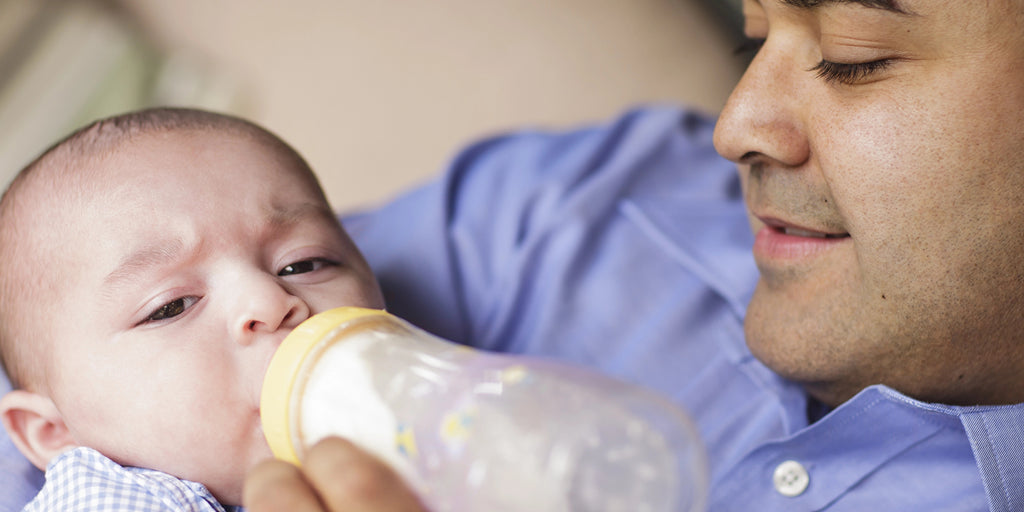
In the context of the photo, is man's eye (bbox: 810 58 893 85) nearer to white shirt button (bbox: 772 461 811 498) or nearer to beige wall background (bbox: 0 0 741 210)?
white shirt button (bbox: 772 461 811 498)

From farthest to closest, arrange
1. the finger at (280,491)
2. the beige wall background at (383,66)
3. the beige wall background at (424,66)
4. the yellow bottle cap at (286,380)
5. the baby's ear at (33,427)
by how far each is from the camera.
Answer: the beige wall background at (424,66) → the beige wall background at (383,66) → the baby's ear at (33,427) → the yellow bottle cap at (286,380) → the finger at (280,491)

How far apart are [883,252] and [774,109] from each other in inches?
9.7

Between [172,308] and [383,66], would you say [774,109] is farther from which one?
[383,66]

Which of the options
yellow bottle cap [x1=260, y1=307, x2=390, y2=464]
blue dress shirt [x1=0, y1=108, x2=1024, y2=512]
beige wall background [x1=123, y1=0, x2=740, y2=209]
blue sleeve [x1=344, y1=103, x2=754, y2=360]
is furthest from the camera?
beige wall background [x1=123, y1=0, x2=740, y2=209]

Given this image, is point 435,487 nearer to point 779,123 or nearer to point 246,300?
point 246,300

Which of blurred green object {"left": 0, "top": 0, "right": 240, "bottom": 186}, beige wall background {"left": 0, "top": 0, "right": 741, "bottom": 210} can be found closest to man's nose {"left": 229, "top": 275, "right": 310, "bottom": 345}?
blurred green object {"left": 0, "top": 0, "right": 240, "bottom": 186}

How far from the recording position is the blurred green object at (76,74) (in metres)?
2.12

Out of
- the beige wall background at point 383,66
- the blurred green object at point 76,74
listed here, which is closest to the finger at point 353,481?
the blurred green object at point 76,74

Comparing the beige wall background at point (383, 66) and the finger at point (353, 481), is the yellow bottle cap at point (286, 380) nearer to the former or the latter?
the finger at point (353, 481)

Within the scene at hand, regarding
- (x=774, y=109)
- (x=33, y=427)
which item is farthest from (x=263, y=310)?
(x=774, y=109)

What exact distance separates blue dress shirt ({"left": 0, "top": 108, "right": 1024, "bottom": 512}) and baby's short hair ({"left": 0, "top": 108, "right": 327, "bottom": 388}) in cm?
23

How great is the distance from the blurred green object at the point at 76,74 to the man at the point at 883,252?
1.71m

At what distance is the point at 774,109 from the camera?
1.18 m

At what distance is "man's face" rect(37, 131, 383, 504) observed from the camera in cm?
103
